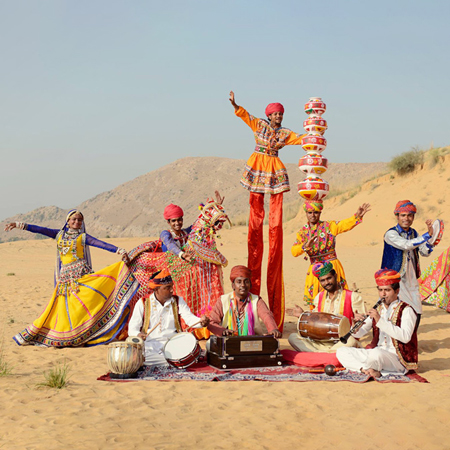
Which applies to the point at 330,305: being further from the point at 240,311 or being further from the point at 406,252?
the point at 406,252

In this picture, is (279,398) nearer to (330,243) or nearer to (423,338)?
(330,243)

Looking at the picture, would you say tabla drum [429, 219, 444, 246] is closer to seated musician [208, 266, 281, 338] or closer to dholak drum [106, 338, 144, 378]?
seated musician [208, 266, 281, 338]

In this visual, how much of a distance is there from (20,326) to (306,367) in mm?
5649

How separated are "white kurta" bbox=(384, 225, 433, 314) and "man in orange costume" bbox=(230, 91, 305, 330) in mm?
1735

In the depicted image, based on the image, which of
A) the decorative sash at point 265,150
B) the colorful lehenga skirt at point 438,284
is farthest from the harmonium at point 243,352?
the colorful lehenga skirt at point 438,284

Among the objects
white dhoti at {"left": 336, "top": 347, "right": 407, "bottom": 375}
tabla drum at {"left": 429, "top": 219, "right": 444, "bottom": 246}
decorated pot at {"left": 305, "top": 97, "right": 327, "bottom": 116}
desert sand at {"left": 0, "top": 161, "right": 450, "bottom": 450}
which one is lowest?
desert sand at {"left": 0, "top": 161, "right": 450, "bottom": 450}

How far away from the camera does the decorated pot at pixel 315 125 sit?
834 cm

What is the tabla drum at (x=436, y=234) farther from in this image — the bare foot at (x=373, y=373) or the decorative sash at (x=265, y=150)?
the decorative sash at (x=265, y=150)

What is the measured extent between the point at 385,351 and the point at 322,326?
2.90ft

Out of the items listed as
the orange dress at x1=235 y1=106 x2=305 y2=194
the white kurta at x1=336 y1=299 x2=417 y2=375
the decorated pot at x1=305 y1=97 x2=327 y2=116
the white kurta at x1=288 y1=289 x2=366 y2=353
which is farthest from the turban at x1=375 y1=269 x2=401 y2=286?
the decorated pot at x1=305 y1=97 x2=327 y2=116

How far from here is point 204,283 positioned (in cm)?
841

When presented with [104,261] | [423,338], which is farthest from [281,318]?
[104,261]

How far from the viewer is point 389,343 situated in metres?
6.58

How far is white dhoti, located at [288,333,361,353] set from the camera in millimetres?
7152
